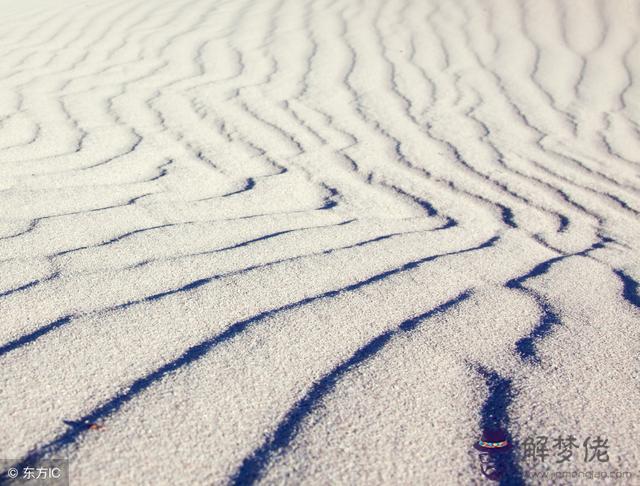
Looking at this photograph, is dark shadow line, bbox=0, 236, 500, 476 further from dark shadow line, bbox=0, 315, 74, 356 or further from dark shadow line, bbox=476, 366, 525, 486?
dark shadow line, bbox=476, 366, 525, 486

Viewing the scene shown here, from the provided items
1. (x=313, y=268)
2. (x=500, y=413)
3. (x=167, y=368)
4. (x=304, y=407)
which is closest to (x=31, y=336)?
(x=167, y=368)

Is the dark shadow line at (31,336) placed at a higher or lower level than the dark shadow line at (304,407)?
higher

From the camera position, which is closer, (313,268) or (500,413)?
(500,413)

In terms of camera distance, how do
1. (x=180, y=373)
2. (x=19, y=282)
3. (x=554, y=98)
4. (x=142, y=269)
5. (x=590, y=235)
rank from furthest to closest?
1. (x=554, y=98)
2. (x=590, y=235)
3. (x=142, y=269)
4. (x=19, y=282)
5. (x=180, y=373)

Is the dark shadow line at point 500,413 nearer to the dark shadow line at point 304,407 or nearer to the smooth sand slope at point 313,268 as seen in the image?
the smooth sand slope at point 313,268

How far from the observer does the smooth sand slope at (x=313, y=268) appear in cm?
128

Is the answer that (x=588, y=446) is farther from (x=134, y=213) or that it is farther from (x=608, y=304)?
(x=134, y=213)

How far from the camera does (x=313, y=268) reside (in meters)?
1.98

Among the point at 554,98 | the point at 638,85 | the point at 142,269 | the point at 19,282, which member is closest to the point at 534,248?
the point at 142,269

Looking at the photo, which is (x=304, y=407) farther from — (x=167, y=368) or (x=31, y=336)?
(x=31, y=336)

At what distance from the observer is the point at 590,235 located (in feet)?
8.12

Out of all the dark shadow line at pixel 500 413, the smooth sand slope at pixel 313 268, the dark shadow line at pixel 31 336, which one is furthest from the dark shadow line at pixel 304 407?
the dark shadow line at pixel 31 336

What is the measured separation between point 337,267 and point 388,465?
0.85 metres

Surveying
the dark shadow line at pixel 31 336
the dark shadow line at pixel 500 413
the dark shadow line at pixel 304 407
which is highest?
the dark shadow line at pixel 31 336
